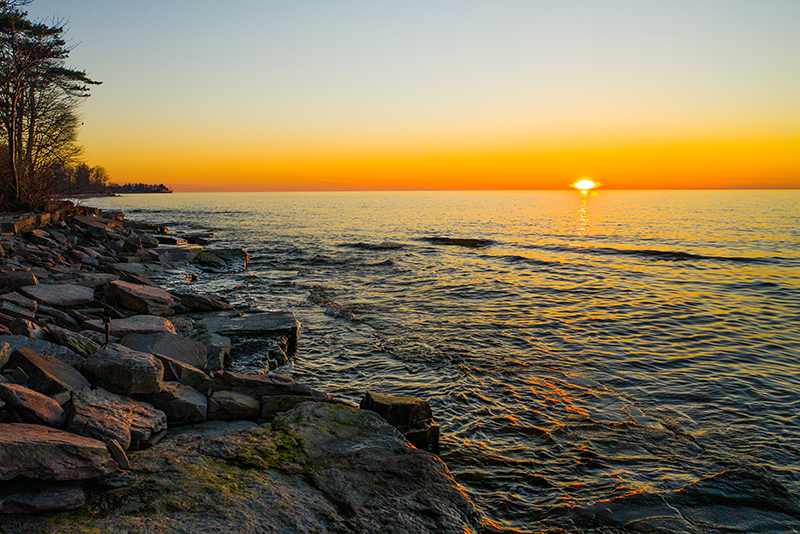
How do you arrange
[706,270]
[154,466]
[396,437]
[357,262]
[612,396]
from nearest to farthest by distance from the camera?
1. [154,466]
2. [396,437]
3. [612,396]
4. [706,270]
5. [357,262]

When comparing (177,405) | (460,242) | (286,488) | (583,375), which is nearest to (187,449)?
(177,405)

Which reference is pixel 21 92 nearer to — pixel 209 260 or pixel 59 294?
pixel 209 260

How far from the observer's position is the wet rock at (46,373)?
4645 mm

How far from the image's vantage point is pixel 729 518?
4977 mm

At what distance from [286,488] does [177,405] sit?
77.6 inches

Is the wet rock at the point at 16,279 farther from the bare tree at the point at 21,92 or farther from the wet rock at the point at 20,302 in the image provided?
the bare tree at the point at 21,92

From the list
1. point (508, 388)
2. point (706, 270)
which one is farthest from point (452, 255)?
point (508, 388)

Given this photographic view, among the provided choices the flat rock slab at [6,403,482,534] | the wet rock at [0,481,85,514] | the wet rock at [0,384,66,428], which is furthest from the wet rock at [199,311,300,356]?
the wet rock at [0,481,85,514]

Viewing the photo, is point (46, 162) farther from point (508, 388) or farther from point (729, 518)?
point (729, 518)

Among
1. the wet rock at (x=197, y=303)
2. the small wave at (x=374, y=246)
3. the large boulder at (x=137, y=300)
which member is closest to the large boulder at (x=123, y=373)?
the large boulder at (x=137, y=300)

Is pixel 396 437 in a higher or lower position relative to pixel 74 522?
lower

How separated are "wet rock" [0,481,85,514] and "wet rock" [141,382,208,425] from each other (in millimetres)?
1680

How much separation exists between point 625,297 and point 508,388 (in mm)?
10796

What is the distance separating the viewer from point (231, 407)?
568 cm
